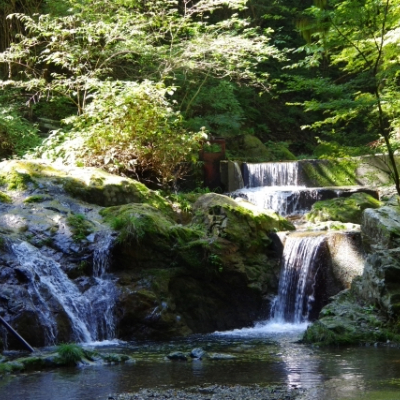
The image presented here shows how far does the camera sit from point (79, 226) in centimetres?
1027

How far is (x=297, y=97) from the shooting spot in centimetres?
2408

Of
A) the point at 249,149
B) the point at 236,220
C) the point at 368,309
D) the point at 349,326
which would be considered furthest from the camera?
the point at 249,149

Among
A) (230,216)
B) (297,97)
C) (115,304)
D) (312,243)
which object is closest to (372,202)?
(312,243)

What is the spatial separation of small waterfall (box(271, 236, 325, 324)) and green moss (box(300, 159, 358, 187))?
5397 mm

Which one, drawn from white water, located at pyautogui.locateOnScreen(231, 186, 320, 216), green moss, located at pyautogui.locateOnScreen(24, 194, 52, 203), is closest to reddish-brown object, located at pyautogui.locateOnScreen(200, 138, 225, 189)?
white water, located at pyautogui.locateOnScreen(231, 186, 320, 216)

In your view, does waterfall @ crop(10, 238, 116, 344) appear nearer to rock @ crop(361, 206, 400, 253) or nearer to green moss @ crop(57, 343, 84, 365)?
green moss @ crop(57, 343, 84, 365)

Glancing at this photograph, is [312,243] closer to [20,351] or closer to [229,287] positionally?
[229,287]

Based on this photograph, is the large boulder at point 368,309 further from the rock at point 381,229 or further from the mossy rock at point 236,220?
the mossy rock at point 236,220

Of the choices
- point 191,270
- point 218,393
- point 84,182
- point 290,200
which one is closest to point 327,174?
point 290,200

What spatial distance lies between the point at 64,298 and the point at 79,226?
4.49ft

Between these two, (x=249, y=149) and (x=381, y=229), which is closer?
(x=381, y=229)

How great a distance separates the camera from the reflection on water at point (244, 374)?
17.5 feet

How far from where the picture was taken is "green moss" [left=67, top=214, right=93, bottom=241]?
399 inches

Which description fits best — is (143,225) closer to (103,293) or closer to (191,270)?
(191,270)
